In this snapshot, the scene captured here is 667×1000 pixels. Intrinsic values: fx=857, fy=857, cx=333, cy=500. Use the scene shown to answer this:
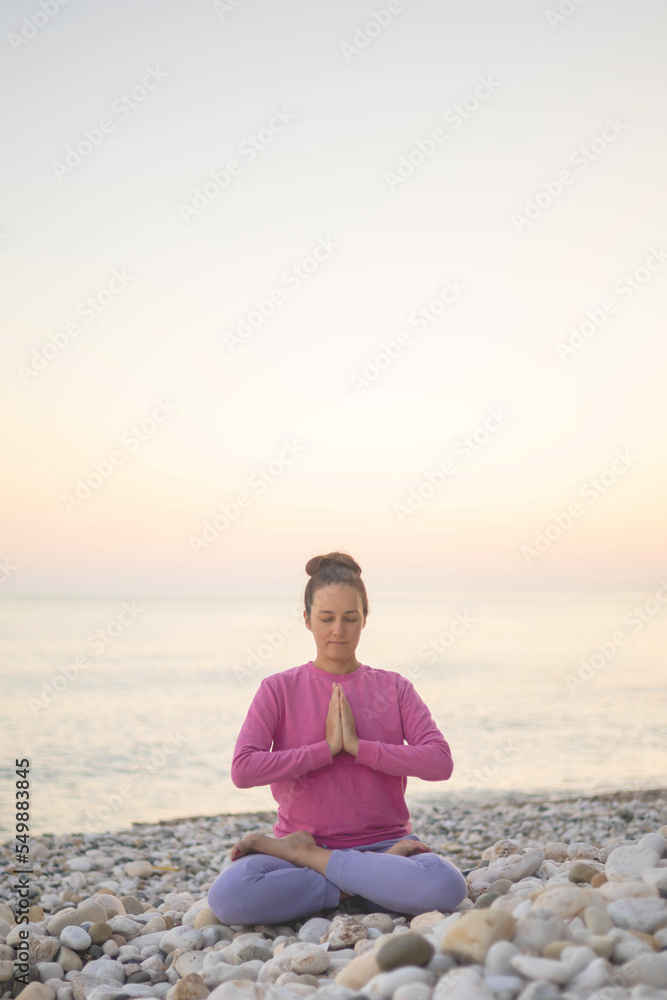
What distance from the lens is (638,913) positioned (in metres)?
2.81

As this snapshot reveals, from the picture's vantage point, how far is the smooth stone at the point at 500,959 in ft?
8.12

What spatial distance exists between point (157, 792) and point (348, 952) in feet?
23.8

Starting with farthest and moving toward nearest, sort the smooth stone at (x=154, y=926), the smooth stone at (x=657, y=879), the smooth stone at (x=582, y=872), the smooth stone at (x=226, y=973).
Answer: the smooth stone at (x=154, y=926) < the smooth stone at (x=582, y=872) < the smooth stone at (x=226, y=973) < the smooth stone at (x=657, y=879)

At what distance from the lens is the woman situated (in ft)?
12.9

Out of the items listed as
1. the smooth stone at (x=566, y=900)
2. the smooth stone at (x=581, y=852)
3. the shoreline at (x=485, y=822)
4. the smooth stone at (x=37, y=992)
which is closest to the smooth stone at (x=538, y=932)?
the smooth stone at (x=566, y=900)

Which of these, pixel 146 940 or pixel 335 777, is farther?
pixel 335 777

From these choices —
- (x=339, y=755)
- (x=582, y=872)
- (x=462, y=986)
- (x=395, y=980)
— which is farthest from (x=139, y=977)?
(x=582, y=872)

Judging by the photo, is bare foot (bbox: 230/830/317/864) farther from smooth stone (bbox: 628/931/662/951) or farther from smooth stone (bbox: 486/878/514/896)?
smooth stone (bbox: 628/931/662/951)

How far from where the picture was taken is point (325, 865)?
4.04m

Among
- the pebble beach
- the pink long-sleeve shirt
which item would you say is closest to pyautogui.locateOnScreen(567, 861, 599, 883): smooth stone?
the pebble beach

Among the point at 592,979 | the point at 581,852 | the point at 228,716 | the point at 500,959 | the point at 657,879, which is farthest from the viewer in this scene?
the point at 228,716

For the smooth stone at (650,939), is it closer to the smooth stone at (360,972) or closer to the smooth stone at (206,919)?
the smooth stone at (360,972)

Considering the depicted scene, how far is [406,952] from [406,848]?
149 centimetres

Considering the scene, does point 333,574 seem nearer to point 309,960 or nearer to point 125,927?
point 309,960
